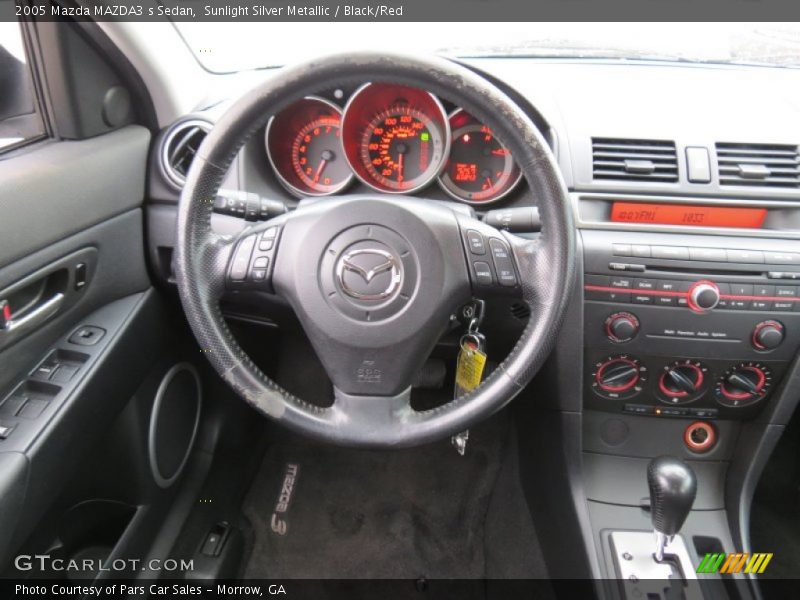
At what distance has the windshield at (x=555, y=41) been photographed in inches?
69.7

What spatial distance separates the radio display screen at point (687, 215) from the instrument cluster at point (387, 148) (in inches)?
11.8

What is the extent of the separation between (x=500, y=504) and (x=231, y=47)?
1752 millimetres

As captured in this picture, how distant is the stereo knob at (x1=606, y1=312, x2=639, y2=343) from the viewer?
156 cm

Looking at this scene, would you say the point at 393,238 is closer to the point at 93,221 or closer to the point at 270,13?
the point at 93,221

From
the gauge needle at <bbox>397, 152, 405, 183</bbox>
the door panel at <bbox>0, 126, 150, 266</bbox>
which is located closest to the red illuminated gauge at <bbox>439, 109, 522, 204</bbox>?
the gauge needle at <bbox>397, 152, 405, 183</bbox>

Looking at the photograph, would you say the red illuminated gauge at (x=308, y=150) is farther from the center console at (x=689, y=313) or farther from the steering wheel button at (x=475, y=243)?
the center console at (x=689, y=313)

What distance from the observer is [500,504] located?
2.19 meters

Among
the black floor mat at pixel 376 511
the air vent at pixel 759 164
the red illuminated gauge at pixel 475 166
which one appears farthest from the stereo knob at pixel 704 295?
the black floor mat at pixel 376 511

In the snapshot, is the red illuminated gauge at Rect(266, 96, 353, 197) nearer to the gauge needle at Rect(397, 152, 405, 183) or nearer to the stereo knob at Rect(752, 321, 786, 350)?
the gauge needle at Rect(397, 152, 405, 183)

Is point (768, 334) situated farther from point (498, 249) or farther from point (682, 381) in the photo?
A: point (498, 249)

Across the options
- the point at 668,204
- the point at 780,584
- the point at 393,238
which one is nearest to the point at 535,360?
the point at 393,238

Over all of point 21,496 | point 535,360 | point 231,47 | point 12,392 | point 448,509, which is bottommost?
point 448,509

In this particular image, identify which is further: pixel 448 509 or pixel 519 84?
pixel 448 509

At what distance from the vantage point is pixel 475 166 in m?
1.62
